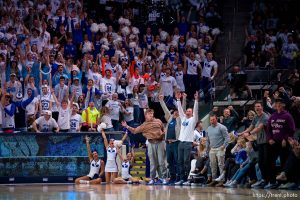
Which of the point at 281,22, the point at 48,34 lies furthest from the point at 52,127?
the point at 281,22

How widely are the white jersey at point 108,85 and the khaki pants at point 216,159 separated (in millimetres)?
6892

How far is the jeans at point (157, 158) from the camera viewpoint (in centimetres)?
2661

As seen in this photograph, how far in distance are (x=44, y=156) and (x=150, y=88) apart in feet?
17.5

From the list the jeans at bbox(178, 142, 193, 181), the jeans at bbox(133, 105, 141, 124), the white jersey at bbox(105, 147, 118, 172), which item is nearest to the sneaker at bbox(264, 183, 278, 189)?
the jeans at bbox(178, 142, 193, 181)

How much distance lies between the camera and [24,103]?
94.3ft

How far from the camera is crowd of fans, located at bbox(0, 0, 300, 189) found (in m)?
23.7

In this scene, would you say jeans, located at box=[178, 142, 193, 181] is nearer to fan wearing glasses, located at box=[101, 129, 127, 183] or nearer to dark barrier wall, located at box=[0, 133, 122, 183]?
fan wearing glasses, located at box=[101, 129, 127, 183]

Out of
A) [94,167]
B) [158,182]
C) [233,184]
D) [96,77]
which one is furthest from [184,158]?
[96,77]

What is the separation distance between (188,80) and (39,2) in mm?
6307

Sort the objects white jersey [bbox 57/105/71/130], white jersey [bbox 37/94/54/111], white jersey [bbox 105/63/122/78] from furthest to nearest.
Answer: white jersey [bbox 105/63/122/78] → white jersey [bbox 37/94/54/111] → white jersey [bbox 57/105/71/130]

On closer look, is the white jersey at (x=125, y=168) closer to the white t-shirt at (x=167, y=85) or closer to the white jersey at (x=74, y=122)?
the white jersey at (x=74, y=122)

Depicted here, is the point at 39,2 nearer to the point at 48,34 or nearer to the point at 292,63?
the point at 48,34

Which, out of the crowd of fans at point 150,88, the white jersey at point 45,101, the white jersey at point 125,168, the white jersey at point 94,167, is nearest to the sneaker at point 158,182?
Answer: the crowd of fans at point 150,88

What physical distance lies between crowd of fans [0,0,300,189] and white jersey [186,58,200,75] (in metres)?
0.04
